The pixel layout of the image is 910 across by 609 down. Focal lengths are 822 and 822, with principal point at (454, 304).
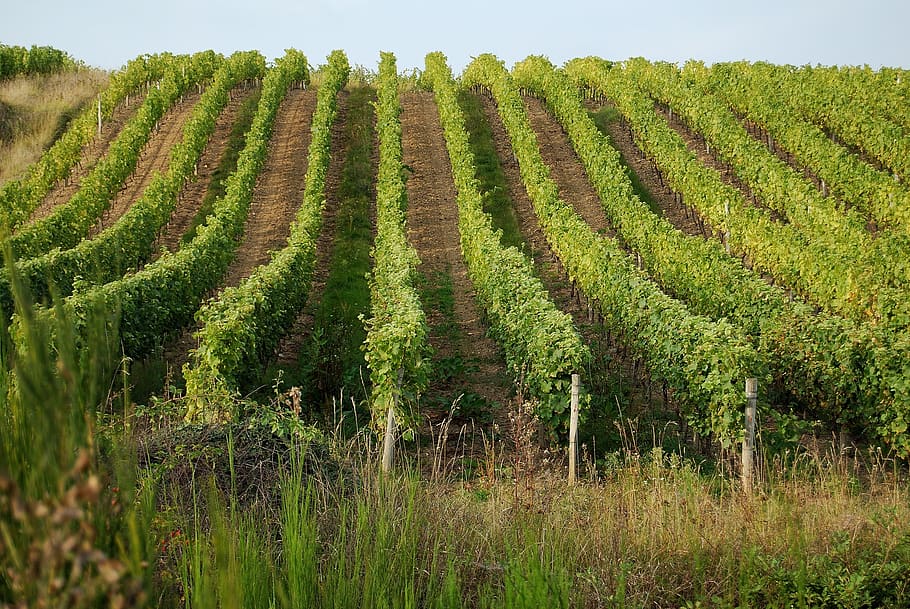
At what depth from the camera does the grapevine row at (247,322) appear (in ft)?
37.6

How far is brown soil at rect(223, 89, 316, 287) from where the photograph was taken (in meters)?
23.5

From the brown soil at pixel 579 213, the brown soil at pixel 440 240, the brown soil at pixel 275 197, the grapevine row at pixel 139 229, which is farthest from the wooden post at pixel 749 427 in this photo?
the brown soil at pixel 275 197

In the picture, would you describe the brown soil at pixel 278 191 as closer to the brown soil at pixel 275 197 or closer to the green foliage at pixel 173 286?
the brown soil at pixel 275 197

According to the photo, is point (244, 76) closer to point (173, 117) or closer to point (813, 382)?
point (173, 117)

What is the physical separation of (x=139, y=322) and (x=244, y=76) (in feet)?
105

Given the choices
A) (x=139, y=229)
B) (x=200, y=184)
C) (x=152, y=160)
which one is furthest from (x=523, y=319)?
(x=152, y=160)

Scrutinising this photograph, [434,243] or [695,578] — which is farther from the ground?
[434,243]

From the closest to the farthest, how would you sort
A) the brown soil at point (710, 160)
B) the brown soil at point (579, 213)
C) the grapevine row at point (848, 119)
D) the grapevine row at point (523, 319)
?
the grapevine row at point (523, 319) → the brown soil at point (579, 213) → the brown soil at point (710, 160) → the grapevine row at point (848, 119)

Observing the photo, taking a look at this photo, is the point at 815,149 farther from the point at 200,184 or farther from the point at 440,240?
the point at 200,184

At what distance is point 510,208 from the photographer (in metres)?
27.7

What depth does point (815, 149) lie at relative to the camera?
27828 millimetres

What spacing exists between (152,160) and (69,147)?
3.04m

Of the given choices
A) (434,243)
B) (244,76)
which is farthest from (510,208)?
(244,76)

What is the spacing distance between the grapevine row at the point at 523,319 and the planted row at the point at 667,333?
4.68 ft
